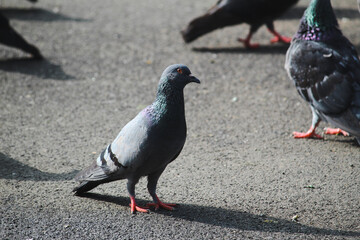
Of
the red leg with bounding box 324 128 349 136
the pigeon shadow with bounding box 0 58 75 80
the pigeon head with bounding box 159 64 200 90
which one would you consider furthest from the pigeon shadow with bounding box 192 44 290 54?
the pigeon head with bounding box 159 64 200 90

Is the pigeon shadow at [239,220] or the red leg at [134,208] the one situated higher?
the red leg at [134,208]

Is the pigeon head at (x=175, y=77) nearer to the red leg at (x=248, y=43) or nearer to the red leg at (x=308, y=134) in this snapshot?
the red leg at (x=308, y=134)

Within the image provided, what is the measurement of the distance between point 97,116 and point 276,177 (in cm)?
260

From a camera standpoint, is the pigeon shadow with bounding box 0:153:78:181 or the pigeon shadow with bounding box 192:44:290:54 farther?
the pigeon shadow with bounding box 192:44:290:54

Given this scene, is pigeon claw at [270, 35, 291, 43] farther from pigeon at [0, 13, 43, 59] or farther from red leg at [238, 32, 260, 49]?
pigeon at [0, 13, 43, 59]

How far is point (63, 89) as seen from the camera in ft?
23.9

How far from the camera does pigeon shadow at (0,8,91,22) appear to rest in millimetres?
10516

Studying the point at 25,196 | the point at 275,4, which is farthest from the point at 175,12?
the point at 25,196

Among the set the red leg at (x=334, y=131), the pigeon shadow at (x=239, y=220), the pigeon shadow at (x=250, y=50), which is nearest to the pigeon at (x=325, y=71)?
the red leg at (x=334, y=131)

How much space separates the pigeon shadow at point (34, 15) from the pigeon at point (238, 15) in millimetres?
2855

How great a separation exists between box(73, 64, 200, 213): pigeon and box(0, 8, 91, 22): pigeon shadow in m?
6.87

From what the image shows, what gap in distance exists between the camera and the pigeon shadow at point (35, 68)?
7.79 metres

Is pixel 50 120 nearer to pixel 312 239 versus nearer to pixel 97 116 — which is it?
pixel 97 116

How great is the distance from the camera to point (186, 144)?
224 inches
